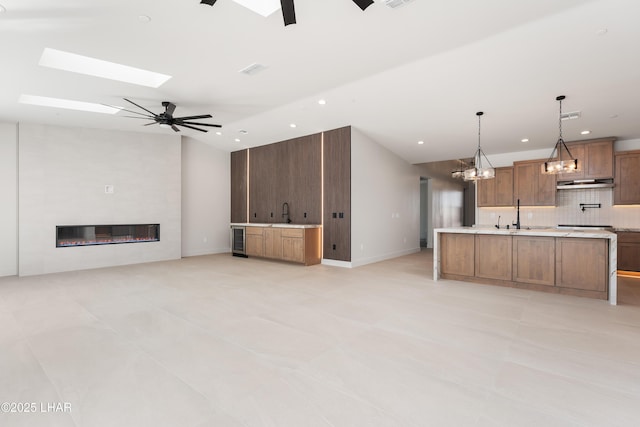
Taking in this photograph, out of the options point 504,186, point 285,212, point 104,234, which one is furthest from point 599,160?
point 104,234

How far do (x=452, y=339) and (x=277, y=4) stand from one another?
363cm

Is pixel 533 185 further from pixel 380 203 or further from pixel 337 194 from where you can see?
pixel 337 194

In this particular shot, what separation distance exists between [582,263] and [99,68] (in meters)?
7.48

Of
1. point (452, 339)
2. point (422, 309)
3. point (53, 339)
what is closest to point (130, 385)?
point (53, 339)

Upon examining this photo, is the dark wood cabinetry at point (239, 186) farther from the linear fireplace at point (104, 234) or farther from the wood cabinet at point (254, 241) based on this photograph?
the linear fireplace at point (104, 234)

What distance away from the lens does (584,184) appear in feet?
22.2

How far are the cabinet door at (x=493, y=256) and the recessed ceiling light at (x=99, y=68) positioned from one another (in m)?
5.61

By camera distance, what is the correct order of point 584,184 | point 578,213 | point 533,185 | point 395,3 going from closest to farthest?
point 395,3
point 584,184
point 578,213
point 533,185

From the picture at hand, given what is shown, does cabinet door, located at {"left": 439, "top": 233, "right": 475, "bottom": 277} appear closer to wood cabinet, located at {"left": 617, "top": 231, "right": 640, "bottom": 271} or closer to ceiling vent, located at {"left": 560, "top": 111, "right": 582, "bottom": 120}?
ceiling vent, located at {"left": 560, "top": 111, "right": 582, "bottom": 120}

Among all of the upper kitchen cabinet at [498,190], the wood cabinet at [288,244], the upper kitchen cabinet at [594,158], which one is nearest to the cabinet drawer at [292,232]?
the wood cabinet at [288,244]

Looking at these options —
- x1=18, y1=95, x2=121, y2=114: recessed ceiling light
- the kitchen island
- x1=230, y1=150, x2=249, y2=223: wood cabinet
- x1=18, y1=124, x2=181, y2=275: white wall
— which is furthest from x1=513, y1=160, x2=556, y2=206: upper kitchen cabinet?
x1=18, y1=95, x2=121, y2=114: recessed ceiling light

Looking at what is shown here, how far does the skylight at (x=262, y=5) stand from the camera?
120 inches

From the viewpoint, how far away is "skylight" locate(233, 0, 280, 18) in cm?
304

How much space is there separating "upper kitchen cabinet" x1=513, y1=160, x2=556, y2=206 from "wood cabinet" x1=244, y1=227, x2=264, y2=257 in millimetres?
6355
